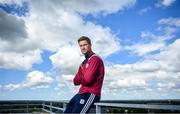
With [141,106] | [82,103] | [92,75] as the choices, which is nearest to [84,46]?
[92,75]

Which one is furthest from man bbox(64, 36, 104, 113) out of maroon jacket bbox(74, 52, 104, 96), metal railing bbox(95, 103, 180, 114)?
metal railing bbox(95, 103, 180, 114)

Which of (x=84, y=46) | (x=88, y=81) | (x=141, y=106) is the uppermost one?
(x=84, y=46)

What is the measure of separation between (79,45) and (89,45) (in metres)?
0.14

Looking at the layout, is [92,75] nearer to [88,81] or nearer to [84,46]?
[88,81]

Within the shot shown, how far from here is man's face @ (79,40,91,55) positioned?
4098mm

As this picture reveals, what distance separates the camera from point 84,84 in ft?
13.2

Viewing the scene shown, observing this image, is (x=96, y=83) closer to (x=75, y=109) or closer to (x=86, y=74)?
(x=86, y=74)

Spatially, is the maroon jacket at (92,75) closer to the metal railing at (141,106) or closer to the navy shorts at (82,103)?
the navy shorts at (82,103)

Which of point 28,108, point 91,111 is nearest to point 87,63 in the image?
point 91,111

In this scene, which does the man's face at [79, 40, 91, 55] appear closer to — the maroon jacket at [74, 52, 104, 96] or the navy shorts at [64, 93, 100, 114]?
the maroon jacket at [74, 52, 104, 96]

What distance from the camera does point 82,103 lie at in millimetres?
3916

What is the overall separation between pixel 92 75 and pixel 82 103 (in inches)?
15.9

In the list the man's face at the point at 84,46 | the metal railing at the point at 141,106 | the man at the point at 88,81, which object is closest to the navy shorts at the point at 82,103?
the man at the point at 88,81

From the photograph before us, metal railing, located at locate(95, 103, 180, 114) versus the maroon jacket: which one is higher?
the maroon jacket
